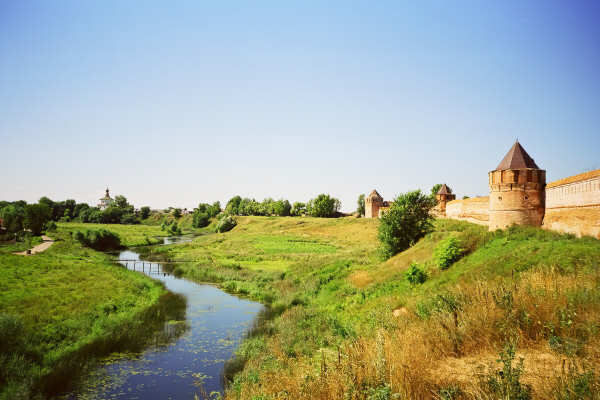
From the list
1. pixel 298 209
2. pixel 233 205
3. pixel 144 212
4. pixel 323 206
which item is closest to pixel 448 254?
pixel 323 206

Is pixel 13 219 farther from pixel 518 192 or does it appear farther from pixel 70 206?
pixel 70 206

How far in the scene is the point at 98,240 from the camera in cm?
5997

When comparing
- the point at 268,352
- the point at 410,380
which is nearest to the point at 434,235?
the point at 268,352

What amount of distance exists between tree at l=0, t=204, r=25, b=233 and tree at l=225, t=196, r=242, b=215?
8761cm

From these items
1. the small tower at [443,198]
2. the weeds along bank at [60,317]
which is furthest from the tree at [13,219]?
the small tower at [443,198]

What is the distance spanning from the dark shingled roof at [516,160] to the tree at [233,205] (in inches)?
5583

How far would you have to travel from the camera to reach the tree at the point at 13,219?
2571 inches

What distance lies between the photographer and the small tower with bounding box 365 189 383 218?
8227cm

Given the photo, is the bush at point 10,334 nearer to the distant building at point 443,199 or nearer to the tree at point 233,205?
the distant building at point 443,199

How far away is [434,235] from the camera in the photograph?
25.1 m

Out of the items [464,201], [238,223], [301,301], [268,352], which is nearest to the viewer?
[268,352]

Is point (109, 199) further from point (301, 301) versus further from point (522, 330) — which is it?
point (522, 330)

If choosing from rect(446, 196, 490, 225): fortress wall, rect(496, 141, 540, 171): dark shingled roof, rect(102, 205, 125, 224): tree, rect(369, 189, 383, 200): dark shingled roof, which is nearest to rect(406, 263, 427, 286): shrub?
rect(496, 141, 540, 171): dark shingled roof

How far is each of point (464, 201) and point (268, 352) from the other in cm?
2615
